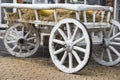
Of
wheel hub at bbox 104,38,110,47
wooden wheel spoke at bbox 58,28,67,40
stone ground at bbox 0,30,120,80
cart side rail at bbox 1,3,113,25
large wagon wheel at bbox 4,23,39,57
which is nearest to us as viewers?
stone ground at bbox 0,30,120,80

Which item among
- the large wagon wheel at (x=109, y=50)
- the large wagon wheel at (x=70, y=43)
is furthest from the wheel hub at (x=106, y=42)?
the large wagon wheel at (x=70, y=43)

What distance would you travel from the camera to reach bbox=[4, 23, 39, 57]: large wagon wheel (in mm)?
8523

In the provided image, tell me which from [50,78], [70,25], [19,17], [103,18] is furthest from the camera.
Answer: [19,17]

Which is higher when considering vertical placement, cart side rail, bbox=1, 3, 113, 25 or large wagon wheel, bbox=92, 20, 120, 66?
cart side rail, bbox=1, 3, 113, 25

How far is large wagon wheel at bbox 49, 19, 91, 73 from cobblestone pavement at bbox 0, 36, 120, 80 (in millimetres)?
195

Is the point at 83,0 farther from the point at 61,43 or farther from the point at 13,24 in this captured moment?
the point at 61,43

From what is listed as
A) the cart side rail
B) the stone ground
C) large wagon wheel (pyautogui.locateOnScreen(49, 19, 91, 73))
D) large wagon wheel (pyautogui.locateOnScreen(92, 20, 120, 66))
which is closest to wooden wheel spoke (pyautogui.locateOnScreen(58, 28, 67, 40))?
large wagon wheel (pyautogui.locateOnScreen(49, 19, 91, 73))

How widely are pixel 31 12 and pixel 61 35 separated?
1.06m

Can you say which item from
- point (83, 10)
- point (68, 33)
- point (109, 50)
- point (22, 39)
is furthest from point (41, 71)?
point (109, 50)

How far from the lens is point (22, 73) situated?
7.02 metres

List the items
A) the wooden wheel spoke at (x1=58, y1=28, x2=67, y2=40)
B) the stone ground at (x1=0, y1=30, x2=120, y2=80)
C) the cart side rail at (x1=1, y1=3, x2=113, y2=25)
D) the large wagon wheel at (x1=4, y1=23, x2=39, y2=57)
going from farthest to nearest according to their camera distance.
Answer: the large wagon wheel at (x1=4, y1=23, x2=39, y2=57) < the wooden wheel spoke at (x1=58, y1=28, x2=67, y2=40) < the cart side rail at (x1=1, y1=3, x2=113, y2=25) < the stone ground at (x1=0, y1=30, x2=120, y2=80)

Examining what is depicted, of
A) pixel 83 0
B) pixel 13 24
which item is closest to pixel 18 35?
pixel 13 24

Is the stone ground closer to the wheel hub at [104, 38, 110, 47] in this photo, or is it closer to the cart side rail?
the wheel hub at [104, 38, 110, 47]

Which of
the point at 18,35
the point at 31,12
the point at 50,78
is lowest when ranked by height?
the point at 50,78
